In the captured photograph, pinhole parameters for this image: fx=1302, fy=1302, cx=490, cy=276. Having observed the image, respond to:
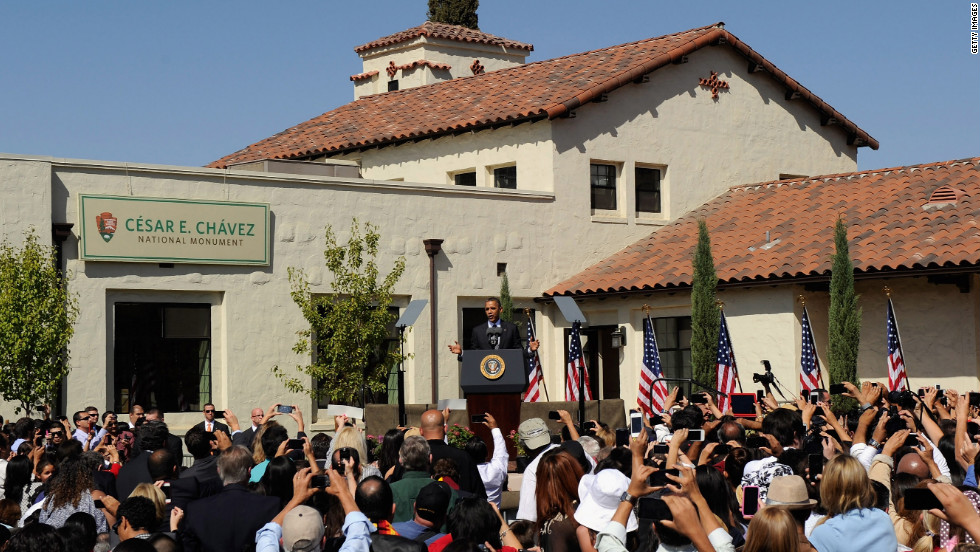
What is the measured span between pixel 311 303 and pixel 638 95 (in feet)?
29.8

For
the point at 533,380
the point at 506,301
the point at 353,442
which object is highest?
the point at 506,301

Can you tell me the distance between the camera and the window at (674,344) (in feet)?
84.5

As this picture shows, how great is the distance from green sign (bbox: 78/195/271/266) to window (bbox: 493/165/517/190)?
6.41 meters

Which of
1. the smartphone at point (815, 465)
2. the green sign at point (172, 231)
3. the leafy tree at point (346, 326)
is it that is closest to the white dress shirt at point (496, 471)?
the smartphone at point (815, 465)

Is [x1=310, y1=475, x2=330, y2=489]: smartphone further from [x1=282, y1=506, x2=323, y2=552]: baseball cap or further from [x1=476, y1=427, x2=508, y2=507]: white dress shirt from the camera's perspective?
[x1=476, y1=427, x2=508, y2=507]: white dress shirt

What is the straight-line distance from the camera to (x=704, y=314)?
78.8 feet

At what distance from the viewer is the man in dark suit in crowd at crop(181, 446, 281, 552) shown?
25.2 ft

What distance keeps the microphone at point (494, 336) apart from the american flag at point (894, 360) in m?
7.56

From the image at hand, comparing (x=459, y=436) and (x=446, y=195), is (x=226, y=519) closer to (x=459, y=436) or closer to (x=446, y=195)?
(x=459, y=436)

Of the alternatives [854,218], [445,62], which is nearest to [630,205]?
[854,218]

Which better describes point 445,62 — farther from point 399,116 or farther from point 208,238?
point 208,238

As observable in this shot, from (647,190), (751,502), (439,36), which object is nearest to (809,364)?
(647,190)

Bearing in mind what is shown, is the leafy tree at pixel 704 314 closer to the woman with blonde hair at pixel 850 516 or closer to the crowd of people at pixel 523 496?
the crowd of people at pixel 523 496

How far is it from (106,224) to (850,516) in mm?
17369
